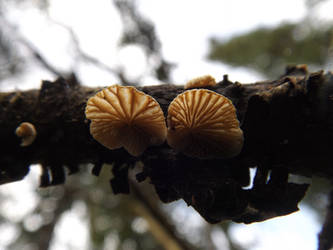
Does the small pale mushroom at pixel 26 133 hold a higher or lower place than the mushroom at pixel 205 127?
lower

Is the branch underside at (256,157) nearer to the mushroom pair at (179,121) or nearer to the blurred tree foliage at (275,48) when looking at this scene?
the mushroom pair at (179,121)

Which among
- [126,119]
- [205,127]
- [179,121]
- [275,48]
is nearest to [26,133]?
[126,119]

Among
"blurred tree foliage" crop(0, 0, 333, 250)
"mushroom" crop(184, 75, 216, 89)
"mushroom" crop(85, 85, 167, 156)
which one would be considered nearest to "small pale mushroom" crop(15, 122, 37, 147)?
"mushroom" crop(85, 85, 167, 156)

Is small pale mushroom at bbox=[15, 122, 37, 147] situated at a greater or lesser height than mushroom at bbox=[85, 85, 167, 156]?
lesser

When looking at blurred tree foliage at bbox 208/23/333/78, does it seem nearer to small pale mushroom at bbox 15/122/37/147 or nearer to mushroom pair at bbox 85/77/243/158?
mushroom pair at bbox 85/77/243/158

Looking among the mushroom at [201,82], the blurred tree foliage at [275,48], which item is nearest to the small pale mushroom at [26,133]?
the mushroom at [201,82]

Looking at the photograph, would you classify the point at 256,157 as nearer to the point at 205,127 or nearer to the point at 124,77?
the point at 205,127

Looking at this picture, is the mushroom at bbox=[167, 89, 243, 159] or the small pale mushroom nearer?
the mushroom at bbox=[167, 89, 243, 159]
